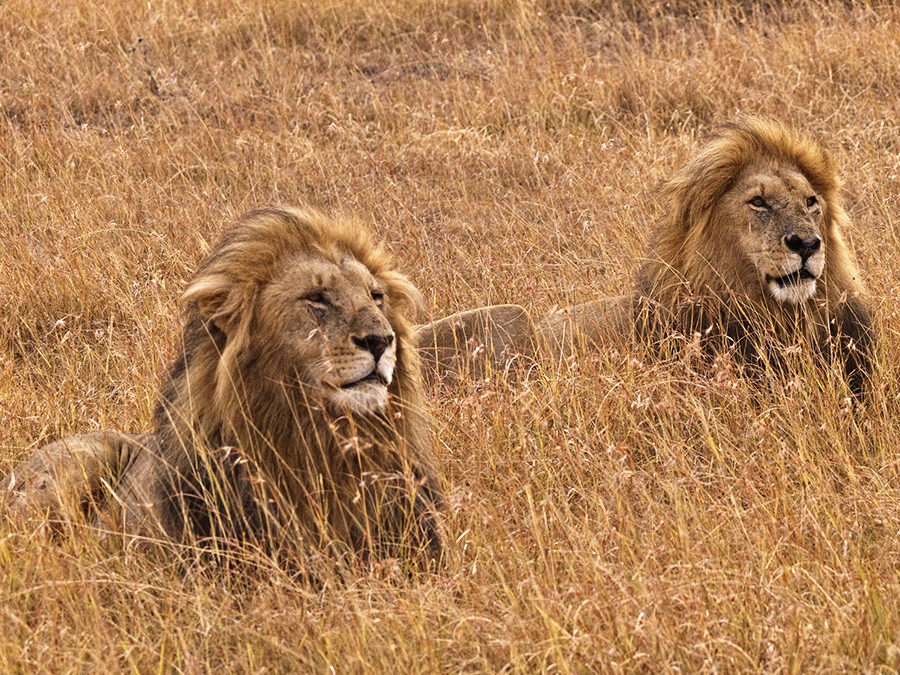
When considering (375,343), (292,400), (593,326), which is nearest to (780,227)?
(593,326)

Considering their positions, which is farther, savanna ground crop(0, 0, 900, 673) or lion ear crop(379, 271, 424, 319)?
lion ear crop(379, 271, 424, 319)

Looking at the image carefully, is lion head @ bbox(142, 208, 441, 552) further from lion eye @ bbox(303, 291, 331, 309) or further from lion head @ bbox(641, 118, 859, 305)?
lion head @ bbox(641, 118, 859, 305)

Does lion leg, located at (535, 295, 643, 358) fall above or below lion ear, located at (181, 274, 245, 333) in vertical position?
below

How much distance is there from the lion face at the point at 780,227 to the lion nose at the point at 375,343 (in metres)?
2.18

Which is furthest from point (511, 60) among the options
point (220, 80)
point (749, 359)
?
point (749, 359)

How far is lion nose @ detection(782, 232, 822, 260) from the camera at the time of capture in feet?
15.8

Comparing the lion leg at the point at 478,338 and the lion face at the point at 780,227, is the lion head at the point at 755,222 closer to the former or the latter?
the lion face at the point at 780,227

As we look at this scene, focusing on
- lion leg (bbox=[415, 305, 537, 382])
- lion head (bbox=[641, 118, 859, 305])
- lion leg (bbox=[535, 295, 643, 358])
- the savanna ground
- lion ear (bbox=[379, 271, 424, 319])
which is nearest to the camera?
the savanna ground

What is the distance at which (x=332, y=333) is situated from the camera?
3.49 m

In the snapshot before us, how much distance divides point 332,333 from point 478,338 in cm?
246

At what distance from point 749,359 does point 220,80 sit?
24.2 ft

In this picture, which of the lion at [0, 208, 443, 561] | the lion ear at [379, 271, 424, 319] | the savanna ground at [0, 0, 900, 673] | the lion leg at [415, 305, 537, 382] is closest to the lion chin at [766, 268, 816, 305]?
the savanna ground at [0, 0, 900, 673]

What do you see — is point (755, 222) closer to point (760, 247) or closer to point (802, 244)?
point (760, 247)

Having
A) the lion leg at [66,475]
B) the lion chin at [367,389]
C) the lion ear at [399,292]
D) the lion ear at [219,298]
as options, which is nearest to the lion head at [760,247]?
the lion ear at [399,292]
